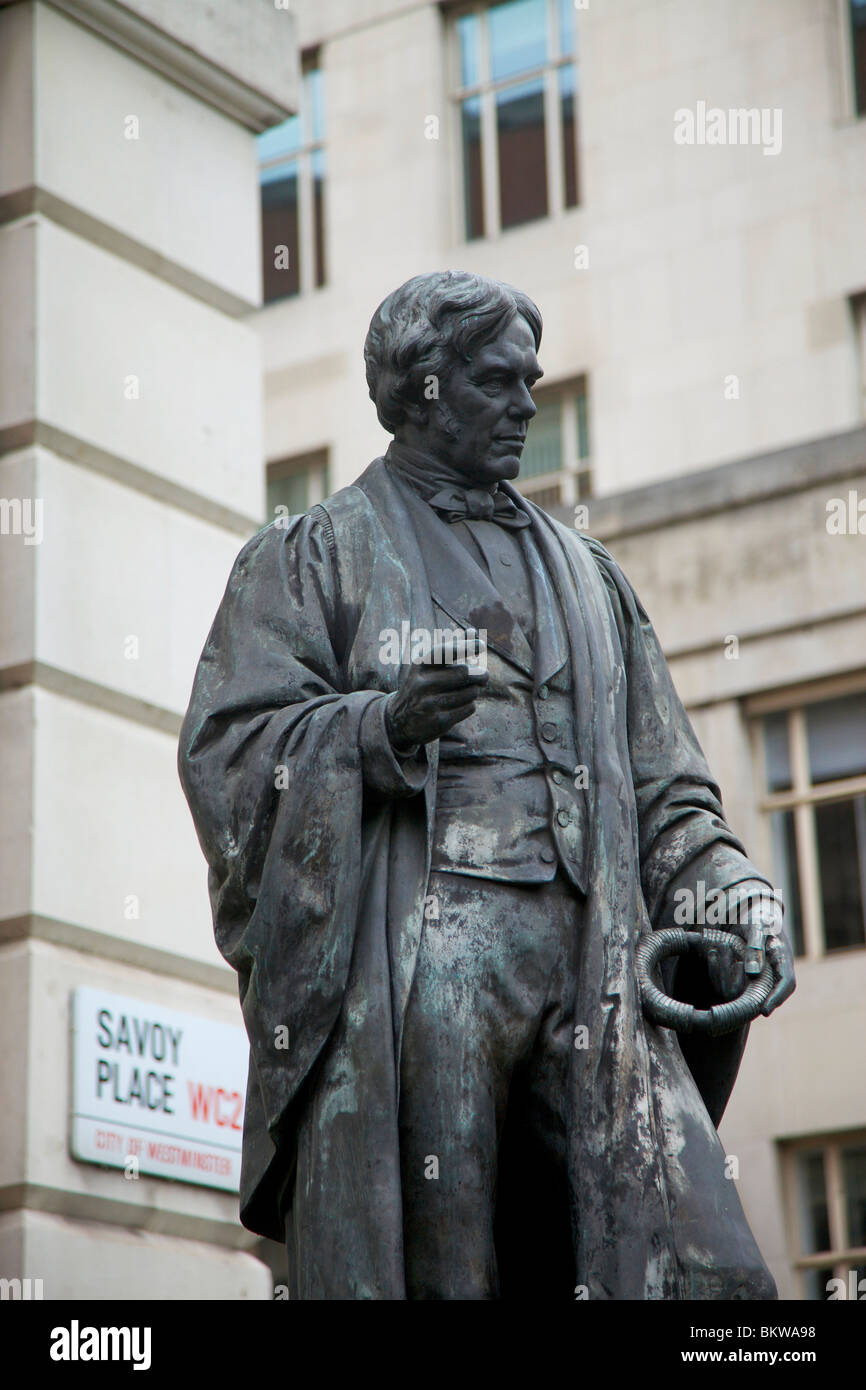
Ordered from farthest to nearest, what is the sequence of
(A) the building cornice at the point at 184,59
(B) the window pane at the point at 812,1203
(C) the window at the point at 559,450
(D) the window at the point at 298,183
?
(D) the window at the point at 298,183
(C) the window at the point at 559,450
(B) the window pane at the point at 812,1203
(A) the building cornice at the point at 184,59

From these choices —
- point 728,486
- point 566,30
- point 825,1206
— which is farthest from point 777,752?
point 566,30

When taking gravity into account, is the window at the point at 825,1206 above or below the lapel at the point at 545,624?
above

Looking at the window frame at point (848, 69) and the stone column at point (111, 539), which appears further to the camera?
Result: the window frame at point (848, 69)

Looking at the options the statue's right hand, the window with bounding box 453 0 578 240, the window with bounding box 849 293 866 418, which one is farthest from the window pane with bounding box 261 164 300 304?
the statue's right hand

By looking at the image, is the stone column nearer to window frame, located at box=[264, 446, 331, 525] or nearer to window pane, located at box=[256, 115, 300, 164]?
window frame, located at box=[264, 446, 331, 525]

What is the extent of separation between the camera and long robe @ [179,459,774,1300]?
5.84m

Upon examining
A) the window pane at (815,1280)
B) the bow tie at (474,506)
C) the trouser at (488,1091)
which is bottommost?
the trouser at (488,1091)

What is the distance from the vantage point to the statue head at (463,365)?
21.2 ft

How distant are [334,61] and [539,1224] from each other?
30.5 meters

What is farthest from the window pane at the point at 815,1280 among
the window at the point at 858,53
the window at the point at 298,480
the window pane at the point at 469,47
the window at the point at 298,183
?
the window pane at the point at 469,47

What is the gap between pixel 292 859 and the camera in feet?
19.5

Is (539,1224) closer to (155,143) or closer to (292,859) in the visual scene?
(292,859)

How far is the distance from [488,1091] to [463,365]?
5.76ft

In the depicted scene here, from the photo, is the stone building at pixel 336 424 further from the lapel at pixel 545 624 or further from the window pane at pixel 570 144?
the lapel at pixel 545 624
